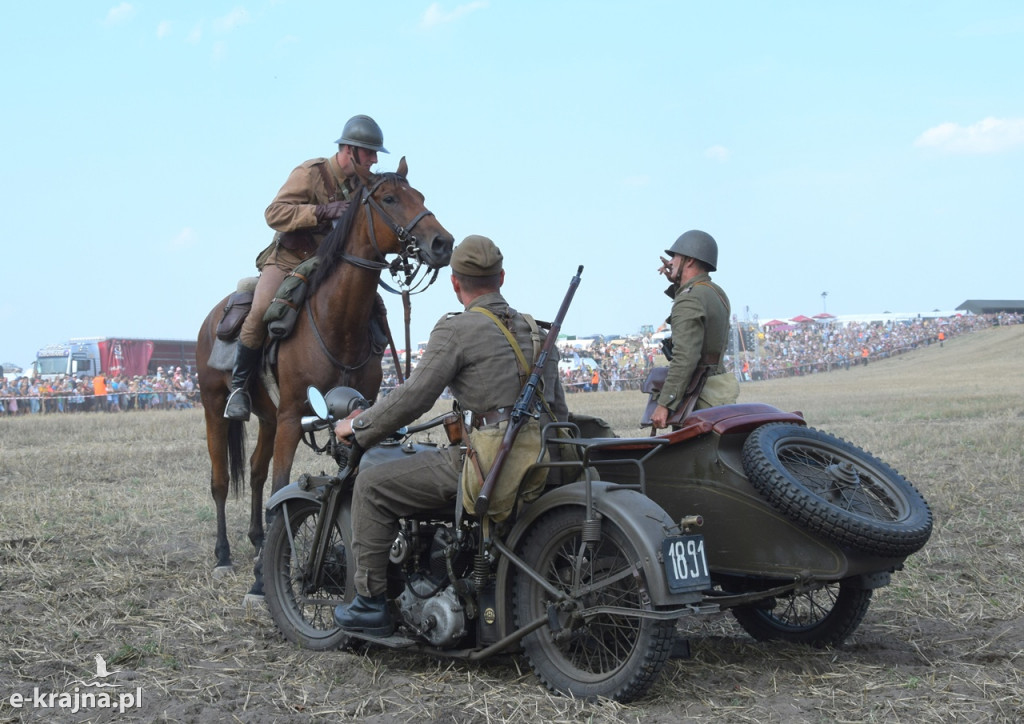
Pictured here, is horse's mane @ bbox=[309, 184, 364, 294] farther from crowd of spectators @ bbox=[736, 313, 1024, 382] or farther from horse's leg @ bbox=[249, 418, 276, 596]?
crowd of spectators @ bbox=[736, 313, 1024, 382]

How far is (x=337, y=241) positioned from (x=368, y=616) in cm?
344

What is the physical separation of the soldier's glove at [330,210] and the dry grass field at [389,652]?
2778 millimetres

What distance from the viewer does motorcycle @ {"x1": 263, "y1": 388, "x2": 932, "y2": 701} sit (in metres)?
4.61

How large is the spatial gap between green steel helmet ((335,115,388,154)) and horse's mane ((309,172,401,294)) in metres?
0.50

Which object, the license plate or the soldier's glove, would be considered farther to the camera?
the soldier's glove

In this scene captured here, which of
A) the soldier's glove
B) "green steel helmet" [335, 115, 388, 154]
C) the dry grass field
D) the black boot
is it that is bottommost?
the dry grass field

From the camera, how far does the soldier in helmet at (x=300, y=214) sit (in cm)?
819

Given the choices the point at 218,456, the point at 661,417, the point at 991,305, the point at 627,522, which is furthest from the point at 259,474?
the point at 991,305

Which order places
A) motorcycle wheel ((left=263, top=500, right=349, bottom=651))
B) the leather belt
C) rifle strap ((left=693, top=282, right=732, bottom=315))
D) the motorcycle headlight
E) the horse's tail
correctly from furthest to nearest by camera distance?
the horse's tail, rifle strap ((left=693, top=282, right=732, bottom=315)), motorcycle wheel ((left=263, top=500, right=349, bottom=651)), the motorcycle headlight, the leather belt

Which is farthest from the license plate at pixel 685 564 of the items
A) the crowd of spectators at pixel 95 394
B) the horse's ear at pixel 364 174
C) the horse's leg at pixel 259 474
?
the crowd of spectators at pixel 95 394

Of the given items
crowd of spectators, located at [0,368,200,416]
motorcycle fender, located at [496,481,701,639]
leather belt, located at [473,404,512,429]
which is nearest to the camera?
motorcycle fender, located at [496,481,701,639]

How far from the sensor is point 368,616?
5.29 metres

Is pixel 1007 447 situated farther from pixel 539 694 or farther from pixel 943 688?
pixel 539 694

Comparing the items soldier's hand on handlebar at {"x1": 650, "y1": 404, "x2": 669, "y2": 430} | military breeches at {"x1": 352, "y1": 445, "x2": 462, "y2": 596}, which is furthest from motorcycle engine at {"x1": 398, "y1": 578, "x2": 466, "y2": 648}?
soldier's hand on handlebar at {"x1": 650, "y1": 404, "x2": 669, "y2": 430}
